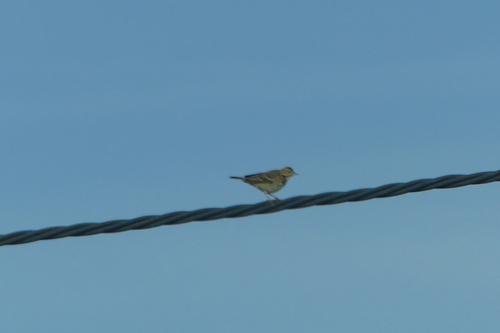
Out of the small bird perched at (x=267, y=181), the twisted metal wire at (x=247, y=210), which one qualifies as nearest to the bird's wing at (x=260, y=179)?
the small bird perched at (x=267, y=181)

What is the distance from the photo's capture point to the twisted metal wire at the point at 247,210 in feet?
25.4

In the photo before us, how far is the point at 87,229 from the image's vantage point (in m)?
7.82

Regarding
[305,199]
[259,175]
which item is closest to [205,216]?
[305,199]

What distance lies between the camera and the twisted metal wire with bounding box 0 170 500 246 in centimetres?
775

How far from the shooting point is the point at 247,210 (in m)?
8.36

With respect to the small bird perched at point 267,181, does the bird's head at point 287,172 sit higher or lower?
higher

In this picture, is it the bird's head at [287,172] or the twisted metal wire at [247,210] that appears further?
the bird's head at [287,172]

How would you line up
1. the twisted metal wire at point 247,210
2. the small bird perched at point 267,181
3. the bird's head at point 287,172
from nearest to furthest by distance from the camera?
the twisted metal wire at point 247,210 < the small bird perched at point 267,181 < the bird's head at point 287,172

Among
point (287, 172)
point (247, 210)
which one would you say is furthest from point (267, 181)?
→ point (247, 210)

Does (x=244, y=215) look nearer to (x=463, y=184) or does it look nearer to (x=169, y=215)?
(x=169, y=215)

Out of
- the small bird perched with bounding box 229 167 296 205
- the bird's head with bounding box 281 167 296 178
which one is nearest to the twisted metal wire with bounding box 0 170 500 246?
the small bird perched with bounding box 229 167 296 205

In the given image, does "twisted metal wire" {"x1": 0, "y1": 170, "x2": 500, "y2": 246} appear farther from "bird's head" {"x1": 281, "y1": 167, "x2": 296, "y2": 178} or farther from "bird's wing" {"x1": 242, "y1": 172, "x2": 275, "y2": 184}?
"bird's head" {"x1": 281, "y1": 167, "x2": 296, "y2": 178}

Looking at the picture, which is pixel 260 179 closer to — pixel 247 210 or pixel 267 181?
pixel 267 181

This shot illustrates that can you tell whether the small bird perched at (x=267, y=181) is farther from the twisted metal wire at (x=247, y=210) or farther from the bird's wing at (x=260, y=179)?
the twisted metal wire at (x=247, y=210)
